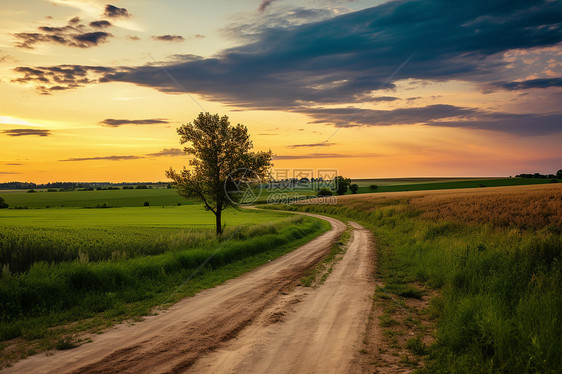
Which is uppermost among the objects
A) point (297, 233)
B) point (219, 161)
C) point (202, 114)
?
point (202, 114)

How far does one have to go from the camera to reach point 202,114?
25922 mm

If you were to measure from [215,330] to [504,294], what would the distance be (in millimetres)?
7894

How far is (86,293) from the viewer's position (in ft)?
35.8

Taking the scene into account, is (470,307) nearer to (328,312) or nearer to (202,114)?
(328,312)

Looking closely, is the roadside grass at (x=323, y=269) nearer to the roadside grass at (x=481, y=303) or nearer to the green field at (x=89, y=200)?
the roadside grass at (x=481, y=303)

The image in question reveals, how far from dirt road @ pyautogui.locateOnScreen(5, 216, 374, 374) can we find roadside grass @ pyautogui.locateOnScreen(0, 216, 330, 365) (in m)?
0.82

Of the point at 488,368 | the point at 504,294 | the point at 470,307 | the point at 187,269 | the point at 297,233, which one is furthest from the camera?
the point at 297,233

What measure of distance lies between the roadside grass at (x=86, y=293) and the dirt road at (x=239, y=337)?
0.82 m

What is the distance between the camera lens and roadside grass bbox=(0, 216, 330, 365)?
8011 millimetres

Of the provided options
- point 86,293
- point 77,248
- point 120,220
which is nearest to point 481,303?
point 86,293

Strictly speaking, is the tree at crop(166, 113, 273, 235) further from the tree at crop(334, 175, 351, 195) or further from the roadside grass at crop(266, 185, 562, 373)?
the tree at crop(334, 175, 351, 195)

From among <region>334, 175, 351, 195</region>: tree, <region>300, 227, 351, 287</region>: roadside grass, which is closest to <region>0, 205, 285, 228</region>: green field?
<region>300, 227, 351, 287</region>: roadside grass

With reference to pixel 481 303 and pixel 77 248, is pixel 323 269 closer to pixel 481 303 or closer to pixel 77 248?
pixel 481 303

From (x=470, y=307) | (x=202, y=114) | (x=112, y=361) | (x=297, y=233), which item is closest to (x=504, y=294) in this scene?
(x=470, y=307)
